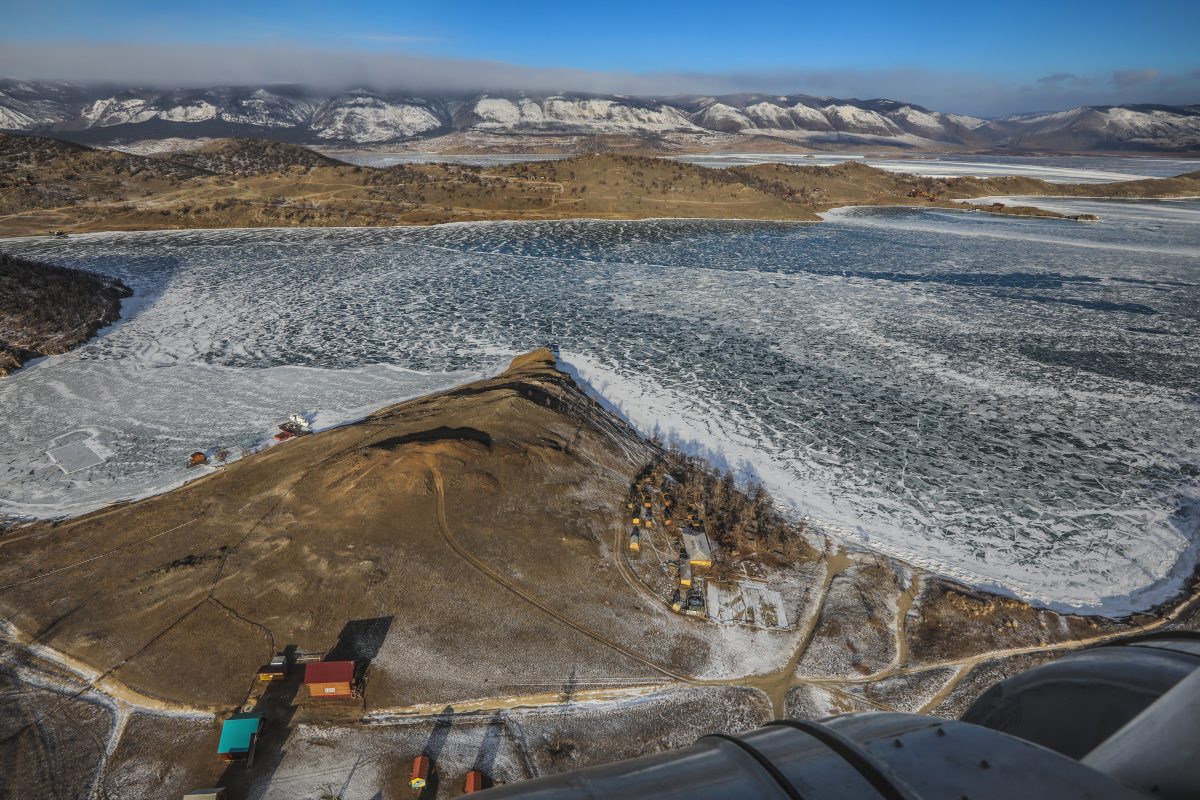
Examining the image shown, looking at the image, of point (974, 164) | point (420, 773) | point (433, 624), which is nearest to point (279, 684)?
point (433, 624)

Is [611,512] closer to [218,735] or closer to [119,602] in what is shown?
[218,735]

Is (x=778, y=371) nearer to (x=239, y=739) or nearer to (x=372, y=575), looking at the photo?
(x=372, y=575)

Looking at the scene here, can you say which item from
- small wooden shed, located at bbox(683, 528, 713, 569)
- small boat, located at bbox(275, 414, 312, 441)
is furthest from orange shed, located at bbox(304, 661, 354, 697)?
small boat, located at bbox(275, 414, 312, 441)

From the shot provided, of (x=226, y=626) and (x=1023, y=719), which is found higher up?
(x=1023, y=719)

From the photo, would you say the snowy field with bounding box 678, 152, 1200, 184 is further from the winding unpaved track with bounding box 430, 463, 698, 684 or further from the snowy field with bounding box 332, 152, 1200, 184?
the winding unpaved track with bounding box 430, 463, 698, 684

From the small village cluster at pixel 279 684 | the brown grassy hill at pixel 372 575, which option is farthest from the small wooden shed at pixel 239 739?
the brown grassy hill at pixel 372 575

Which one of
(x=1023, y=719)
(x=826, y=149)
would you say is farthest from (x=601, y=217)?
(x=826, y=149)
